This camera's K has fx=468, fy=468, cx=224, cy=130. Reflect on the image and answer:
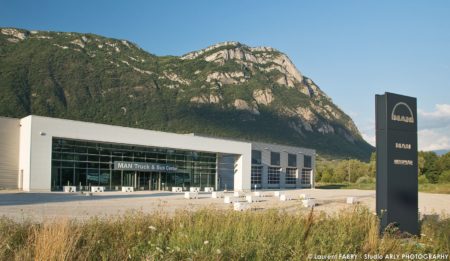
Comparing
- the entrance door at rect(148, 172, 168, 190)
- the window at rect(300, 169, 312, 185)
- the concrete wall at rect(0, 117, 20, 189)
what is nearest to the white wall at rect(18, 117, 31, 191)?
the concrete wall at rect(0, 117, 20, 189)

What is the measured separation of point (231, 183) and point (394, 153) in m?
49.7

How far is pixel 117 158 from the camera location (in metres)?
46.9

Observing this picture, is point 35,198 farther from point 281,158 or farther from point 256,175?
point 281,158

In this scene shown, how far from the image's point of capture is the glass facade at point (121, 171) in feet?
139

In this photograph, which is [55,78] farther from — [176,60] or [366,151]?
[366,151]

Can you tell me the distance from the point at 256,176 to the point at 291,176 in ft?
33.5

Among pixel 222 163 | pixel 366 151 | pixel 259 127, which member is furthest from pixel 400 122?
pixel 366 151

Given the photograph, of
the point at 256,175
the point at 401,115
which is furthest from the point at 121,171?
the point at 401,115

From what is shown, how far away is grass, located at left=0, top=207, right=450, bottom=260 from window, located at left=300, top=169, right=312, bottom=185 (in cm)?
6659

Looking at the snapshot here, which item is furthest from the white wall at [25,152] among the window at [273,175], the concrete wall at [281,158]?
the window at [273,175]

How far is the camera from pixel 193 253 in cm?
703

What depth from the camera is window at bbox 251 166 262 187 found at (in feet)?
217

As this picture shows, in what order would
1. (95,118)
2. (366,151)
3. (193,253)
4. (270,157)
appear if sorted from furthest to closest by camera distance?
(366,151) → (95,118) → (270,157) → (193,253)

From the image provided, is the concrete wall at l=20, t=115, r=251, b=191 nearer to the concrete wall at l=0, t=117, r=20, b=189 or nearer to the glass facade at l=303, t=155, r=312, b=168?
the concrete wall at l=0, t=117, r=20, b=189
